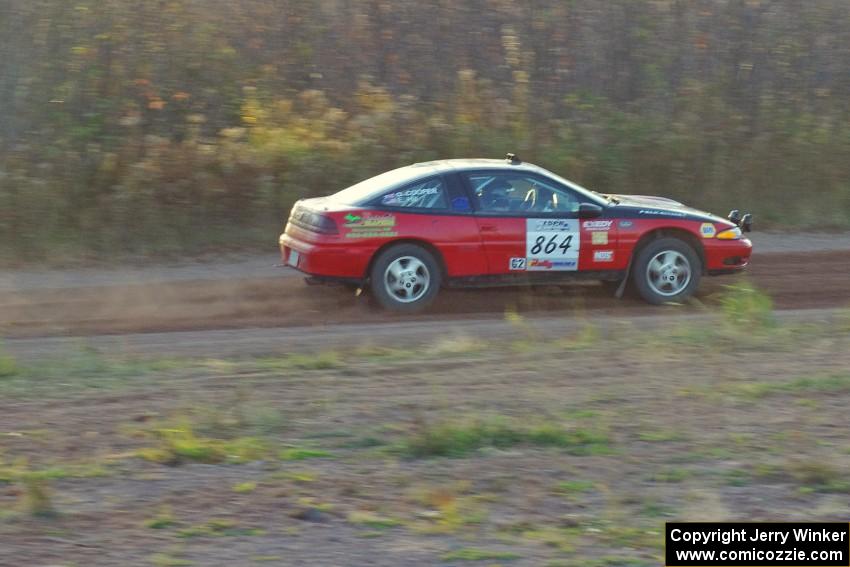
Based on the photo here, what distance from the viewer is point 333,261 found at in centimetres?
1080

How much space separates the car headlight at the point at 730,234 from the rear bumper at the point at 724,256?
4 cm

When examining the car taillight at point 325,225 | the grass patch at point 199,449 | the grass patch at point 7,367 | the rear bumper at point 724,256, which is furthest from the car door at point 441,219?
the grass patch at point 199,449

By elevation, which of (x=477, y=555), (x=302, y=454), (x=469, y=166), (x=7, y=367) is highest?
(x=469, y=166)

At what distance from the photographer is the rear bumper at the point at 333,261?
10.8m

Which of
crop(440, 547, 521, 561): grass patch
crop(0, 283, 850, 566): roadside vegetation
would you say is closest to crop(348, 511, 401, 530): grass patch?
crop(0, 283, 850, 566): roadside vegetation

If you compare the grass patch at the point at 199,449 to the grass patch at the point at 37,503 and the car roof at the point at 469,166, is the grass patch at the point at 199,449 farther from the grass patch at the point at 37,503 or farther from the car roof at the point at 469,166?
the car roof at the point at 469,166

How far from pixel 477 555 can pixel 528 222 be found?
21.7 ft

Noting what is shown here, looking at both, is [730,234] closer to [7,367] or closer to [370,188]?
[370,188]

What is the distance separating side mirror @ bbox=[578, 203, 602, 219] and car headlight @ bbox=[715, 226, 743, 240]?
4.44 feet

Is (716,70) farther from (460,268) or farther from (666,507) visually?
(666,507)

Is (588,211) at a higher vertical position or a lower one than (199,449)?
higher

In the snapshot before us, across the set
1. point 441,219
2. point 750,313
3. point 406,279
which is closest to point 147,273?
point 406,279

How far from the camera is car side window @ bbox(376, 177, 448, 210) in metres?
11.0

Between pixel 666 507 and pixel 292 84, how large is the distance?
43.2ft
